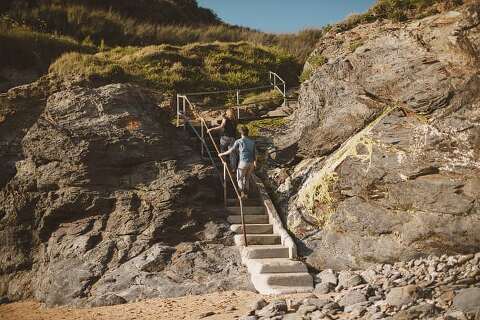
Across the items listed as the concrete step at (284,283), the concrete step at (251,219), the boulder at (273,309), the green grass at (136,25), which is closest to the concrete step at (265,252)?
the concrete step at (284,283)

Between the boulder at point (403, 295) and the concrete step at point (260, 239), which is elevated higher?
the concrete step at point (260, 239)

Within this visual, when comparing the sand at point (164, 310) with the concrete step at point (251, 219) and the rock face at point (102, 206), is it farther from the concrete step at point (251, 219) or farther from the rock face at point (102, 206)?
the concrete step at point (251, 219)

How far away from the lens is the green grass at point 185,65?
23422mm

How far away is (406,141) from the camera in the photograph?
37.5 feet

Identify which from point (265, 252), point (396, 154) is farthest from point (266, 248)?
point (396, 154)

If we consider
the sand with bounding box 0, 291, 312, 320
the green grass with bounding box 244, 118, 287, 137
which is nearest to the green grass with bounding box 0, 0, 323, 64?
the green grass with bounding box 244, 118, 287, 137

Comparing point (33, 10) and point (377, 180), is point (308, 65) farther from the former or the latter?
point (33, 10)

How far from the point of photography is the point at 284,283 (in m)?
10.9

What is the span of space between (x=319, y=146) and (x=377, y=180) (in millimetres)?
2663

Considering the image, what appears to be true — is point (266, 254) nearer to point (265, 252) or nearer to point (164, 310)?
point (265, 252)

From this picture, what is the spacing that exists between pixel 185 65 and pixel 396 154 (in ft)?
55.7

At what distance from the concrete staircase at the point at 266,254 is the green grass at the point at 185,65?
427 inches

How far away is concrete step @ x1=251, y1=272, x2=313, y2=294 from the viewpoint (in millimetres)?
10742

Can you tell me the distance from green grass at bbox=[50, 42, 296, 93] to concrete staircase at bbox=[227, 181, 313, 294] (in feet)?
35.6
